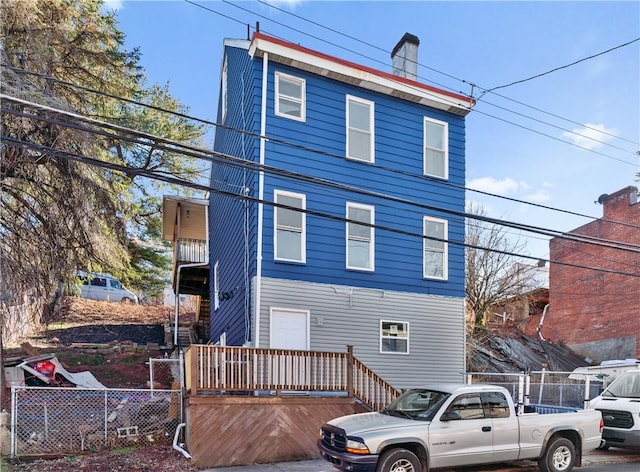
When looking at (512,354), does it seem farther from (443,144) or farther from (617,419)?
(617,419)

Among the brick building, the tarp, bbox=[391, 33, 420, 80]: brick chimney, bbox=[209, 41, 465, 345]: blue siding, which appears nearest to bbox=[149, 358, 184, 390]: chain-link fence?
the tarp

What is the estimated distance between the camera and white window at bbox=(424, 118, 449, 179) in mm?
15039

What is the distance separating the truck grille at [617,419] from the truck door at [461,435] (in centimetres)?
385

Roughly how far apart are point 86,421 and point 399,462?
632cm

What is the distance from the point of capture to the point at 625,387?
11.1m

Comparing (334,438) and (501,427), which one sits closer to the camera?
(334,438)

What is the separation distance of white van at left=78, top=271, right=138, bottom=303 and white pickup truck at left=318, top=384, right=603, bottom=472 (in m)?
23.1

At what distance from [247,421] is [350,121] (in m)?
8.25

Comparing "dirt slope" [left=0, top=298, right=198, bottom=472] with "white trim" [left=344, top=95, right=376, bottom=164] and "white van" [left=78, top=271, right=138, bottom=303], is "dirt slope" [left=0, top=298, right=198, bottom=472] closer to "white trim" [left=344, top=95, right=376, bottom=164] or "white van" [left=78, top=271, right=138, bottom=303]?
"white van" [left=78, top=271, right=138, bottom=303]

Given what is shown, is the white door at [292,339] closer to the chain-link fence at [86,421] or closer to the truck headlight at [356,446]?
the chain-link fence at [86,421]

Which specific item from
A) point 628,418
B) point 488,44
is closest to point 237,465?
point 628,418

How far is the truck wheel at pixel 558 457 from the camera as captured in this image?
862 cm

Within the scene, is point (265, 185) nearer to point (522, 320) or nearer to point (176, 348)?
point (176, 348)

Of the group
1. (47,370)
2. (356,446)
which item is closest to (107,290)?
(47,370)
